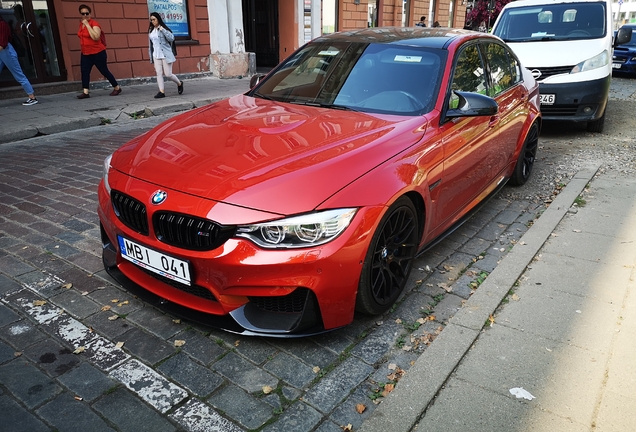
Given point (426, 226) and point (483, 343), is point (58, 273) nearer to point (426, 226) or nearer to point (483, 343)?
point (426, 226)

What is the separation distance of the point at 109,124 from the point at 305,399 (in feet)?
24.7

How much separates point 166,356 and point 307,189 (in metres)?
1.15

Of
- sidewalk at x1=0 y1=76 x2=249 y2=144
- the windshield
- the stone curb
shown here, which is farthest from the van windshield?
sidewalk at x1=0 y1=76 x2=249 y2=144

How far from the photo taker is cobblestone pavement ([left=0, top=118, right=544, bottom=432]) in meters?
2.24

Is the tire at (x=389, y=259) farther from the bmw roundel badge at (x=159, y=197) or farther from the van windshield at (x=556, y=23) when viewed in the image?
the van windshield at (x=556, y=23)

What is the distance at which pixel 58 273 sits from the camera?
135 inches

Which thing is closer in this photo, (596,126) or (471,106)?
(471,106)

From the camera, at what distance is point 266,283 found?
2.43 metres

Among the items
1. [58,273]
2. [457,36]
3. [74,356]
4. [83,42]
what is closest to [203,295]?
[74,356]

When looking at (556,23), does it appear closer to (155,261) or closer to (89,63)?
(155,261)

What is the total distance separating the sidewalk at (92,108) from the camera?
7.79 meters

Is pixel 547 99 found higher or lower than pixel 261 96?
lower

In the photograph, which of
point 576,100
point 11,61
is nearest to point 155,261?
point 576,100

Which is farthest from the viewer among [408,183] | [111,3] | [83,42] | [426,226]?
[111,3]
